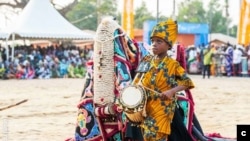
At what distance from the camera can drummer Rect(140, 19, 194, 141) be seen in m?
4.79

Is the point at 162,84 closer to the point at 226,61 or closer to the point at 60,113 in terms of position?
the point at 60,113

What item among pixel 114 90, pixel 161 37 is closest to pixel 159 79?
pixel 161 37

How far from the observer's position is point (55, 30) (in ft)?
83.4

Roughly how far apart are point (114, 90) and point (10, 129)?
3.57 m

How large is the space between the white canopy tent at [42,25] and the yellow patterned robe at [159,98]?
20141mm

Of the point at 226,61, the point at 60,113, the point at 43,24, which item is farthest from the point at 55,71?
the point at 60,113

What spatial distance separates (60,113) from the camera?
11.3 metres

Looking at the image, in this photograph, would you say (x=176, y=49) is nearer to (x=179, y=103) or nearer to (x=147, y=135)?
(x=179, y=103)

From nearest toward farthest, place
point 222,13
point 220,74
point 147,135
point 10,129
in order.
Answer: point 147,135
point 10,129
point 220,74
point 222,13

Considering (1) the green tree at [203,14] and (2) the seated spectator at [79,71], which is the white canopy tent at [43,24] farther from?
(1) the green tree at [203,14]

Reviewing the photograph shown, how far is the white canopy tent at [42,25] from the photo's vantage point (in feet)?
81.9

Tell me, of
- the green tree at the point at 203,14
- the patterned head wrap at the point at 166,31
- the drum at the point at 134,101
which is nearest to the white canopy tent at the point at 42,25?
the patterned head wrap at the point at 166,31

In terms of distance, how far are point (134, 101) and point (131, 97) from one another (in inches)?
1.8

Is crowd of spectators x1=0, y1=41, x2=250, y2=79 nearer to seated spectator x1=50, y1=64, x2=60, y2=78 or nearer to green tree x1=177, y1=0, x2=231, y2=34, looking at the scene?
seated spectator x1=50, y1=64, x2=60, y2=78
